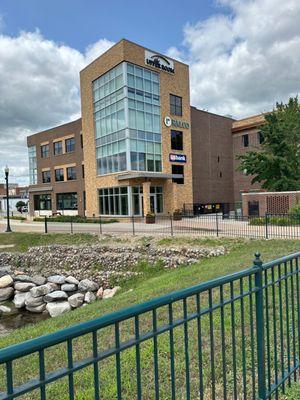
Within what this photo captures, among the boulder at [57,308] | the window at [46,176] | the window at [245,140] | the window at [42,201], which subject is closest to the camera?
the boulder at [57,308]

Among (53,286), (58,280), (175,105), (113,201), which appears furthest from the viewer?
(175,105)

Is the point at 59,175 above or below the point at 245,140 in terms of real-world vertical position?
below

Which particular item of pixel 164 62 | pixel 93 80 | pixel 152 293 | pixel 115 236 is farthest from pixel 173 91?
pixel 152 293

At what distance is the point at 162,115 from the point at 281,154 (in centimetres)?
1260

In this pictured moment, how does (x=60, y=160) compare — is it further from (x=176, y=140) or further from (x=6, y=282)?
(x=6, y=282)

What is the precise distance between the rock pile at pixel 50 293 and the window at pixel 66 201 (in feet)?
93.9

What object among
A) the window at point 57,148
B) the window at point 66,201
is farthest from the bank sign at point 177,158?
the window at point 57,148

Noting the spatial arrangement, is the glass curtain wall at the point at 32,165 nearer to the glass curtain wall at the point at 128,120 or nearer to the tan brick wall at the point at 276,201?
the glass curtain wall at the point at 128,120

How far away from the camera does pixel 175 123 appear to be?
117ft

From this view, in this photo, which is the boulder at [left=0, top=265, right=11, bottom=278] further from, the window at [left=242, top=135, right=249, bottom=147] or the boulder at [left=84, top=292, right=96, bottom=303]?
the window at [left=242, top=135, right=249, bottom=147]

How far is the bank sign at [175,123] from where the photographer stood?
34719mm

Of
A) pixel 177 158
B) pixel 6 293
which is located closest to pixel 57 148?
pixel 177 158

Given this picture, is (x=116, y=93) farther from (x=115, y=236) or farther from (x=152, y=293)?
(x=152, y=293)

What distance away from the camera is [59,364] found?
5.11 metres
